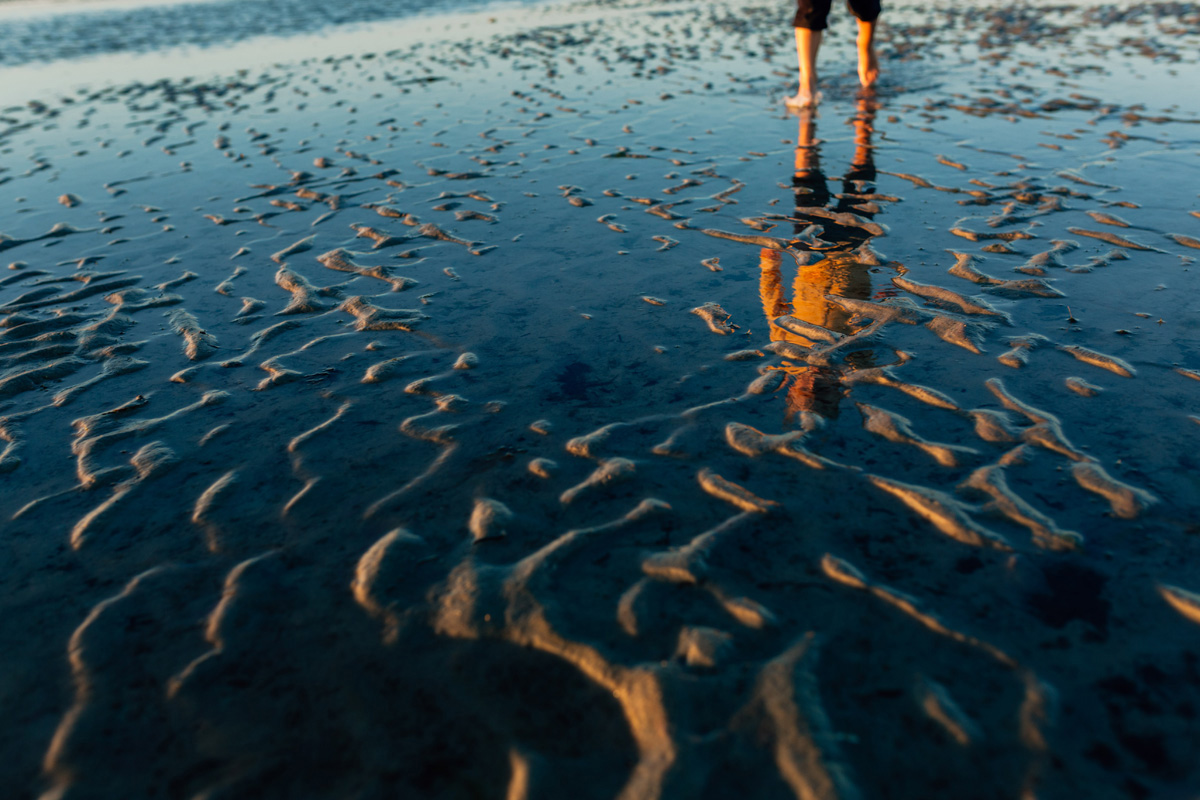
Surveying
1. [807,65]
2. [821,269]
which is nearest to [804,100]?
[807,65]

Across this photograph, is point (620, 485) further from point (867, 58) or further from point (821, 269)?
point (867, 58)

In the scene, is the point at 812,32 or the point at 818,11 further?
the point at 812,32

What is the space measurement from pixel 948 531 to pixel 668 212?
4003 millimetres

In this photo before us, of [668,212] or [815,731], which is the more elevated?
[668,212]

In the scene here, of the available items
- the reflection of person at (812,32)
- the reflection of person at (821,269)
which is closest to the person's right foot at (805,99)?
the reflection of person at (812,32)

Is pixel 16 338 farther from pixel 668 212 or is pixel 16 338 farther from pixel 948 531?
pixel 948 531

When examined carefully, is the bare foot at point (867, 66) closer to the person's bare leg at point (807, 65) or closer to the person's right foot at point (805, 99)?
the person's bare leg at point (807, 65)

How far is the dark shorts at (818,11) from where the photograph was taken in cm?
853

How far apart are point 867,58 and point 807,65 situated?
126cm

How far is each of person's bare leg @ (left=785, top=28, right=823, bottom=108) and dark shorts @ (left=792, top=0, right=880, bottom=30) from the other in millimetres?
76

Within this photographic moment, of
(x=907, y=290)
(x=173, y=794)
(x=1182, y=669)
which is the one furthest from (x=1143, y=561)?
(x=173, y=794)

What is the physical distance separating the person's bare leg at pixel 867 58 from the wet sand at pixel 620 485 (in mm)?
3245

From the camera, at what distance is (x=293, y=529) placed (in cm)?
277

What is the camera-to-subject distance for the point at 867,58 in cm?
941
